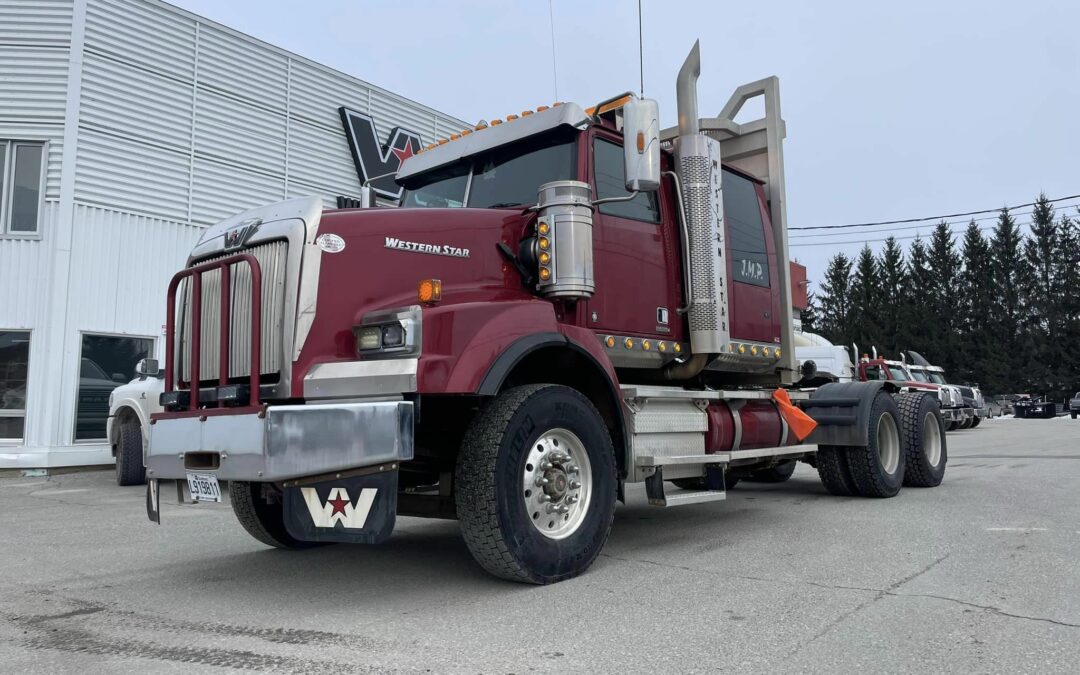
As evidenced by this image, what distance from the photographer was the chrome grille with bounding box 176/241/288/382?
428 centimetres

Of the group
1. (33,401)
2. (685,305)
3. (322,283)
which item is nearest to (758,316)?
(685,305)

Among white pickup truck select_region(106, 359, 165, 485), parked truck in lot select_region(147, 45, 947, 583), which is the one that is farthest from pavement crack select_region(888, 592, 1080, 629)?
white pickup truck select_region(106, 359, 165, 485)

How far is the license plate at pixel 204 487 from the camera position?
4.13m

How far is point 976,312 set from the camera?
204 ft

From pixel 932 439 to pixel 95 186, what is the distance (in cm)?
1296

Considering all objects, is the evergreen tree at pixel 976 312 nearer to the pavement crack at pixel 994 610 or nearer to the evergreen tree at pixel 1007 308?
the evergreen tree at pixel 1007 308

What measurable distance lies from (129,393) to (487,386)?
8720 mm

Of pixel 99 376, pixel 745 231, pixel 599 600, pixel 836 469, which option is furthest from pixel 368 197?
pixel 99 376

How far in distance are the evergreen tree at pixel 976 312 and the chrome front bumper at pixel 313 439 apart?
63.4 meters

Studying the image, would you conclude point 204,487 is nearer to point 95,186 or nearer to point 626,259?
point 626,259

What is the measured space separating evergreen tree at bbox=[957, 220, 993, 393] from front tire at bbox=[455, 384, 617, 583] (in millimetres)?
62119

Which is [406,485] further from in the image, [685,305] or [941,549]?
[941,549]

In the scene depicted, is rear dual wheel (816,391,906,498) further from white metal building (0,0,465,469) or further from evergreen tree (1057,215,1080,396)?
evergreen tree (1057,215,1080,396)

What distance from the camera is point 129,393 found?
11.1 meters
